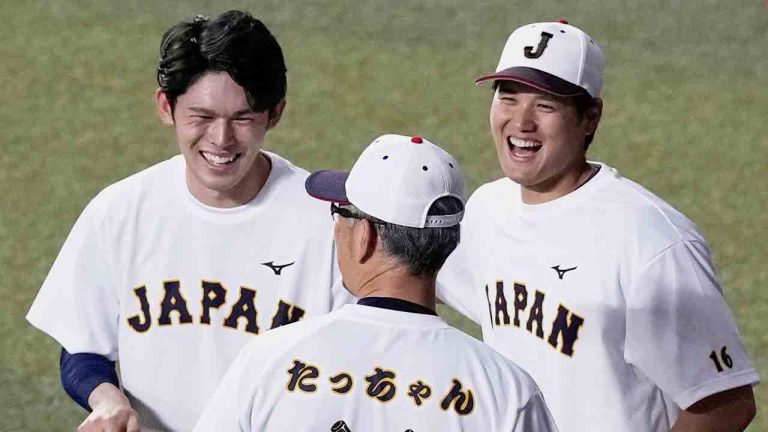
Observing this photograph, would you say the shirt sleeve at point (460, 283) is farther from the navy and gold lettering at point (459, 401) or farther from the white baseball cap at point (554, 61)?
the navy and gold lettering at point (459, 401)

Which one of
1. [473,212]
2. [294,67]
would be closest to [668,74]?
[294,67]

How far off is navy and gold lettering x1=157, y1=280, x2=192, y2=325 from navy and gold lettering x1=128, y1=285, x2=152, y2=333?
0.04 metres

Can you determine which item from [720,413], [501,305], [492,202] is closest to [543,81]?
[492,202]

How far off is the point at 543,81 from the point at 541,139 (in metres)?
0.18

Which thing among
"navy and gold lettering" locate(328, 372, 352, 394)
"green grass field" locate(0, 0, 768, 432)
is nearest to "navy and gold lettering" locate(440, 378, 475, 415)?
"navy and gold lettering" locate(328, 372, 352, 394)

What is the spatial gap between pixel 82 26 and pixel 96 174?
8.39ft

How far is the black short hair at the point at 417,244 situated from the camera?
380 centimetres

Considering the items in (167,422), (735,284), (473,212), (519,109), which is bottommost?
(735,284)

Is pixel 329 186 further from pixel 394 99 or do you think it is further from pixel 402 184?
pixel 394 99

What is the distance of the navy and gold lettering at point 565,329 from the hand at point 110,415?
1266 mm

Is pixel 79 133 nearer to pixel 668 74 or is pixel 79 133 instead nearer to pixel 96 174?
pixel 96 174

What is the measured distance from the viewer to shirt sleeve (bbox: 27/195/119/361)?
484 centimetres

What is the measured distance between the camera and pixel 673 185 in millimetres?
11297

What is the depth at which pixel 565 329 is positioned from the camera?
4824 millimetres
